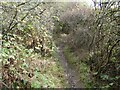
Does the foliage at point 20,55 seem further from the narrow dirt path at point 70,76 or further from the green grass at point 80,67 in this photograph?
the green grass at point 80,67

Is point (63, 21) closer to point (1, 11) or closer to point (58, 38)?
point (58, 38)

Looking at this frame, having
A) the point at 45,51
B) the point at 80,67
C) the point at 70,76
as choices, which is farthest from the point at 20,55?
the point at 80,67

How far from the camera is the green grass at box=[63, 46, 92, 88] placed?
9192 mm

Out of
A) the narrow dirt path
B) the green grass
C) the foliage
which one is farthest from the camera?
the green grass

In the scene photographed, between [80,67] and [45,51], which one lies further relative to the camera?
[45,51]

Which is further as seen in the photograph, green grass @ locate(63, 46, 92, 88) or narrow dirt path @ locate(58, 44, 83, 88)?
green grass @ locate(63, 46, 92, 88)

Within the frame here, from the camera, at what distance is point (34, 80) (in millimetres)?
7141

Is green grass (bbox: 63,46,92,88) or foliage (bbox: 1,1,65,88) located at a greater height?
foliage (bbox: 1,1,65,88)

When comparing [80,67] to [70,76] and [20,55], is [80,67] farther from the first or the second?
[20,55]

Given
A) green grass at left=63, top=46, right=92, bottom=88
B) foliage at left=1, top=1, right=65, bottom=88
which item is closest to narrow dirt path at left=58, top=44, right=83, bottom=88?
green grass at left=63, top=46, right=92, bottom=88

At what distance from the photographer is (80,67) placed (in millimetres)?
10672

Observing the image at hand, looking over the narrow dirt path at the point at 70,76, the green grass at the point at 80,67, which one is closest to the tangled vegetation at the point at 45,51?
the green grass at the point at 80,67

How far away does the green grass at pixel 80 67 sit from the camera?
9192 mm

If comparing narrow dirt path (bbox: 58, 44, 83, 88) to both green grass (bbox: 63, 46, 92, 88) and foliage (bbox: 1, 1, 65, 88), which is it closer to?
green grass (bbox: 63, 46, 92, 88)
